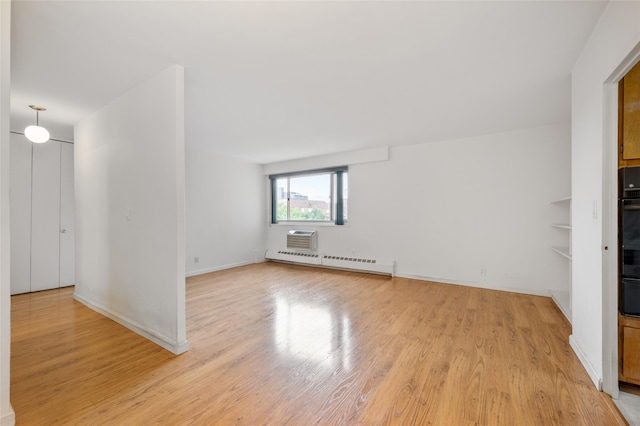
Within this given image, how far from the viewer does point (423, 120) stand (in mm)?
3545

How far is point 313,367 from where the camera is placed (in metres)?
2.00

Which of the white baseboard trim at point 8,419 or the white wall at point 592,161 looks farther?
the white wall at point 592,161

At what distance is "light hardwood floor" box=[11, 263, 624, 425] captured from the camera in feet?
5.02

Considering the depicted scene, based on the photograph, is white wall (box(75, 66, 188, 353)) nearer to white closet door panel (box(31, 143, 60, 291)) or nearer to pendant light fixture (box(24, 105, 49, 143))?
pendant light fixture (box(24, 105, 49, 143))

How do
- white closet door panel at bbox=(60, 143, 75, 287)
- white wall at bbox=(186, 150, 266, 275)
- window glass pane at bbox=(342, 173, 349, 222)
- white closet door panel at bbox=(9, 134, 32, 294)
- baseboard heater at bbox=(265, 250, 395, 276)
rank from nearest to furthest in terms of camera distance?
white closet door panel at bbox=(9, 134, 32, 294) < white closet door panel at bbox=(60, 143, 75, 287) < baseboard heater at bbox=(265, 250, 395, 276) < white wall at bbox=(186, 150, 266, 275) < window glass pane at bbox=(342, 173, 349, 222)

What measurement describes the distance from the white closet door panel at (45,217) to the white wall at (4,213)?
3.68 metres

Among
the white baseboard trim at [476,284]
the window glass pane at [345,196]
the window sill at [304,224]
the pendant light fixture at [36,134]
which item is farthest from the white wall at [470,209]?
the pendant light fixture at [36,134]

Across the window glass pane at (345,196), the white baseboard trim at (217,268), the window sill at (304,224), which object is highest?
the window glass pane at (345,196)

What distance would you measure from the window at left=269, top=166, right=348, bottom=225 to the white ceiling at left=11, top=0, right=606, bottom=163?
2172 millimetres

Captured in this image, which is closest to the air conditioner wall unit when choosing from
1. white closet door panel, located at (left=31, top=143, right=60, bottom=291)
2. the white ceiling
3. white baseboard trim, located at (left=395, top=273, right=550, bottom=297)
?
white baseboard trim, located at (left=395, top=273, right=550, bottom=297)

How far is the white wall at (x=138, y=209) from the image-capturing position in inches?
88.3

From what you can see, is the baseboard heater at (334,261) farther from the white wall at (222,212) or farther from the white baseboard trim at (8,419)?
the white baseboard trim at (8,419)

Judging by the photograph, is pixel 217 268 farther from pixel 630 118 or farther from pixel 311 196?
pixel 630 118

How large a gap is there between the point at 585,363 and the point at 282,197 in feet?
18.8
